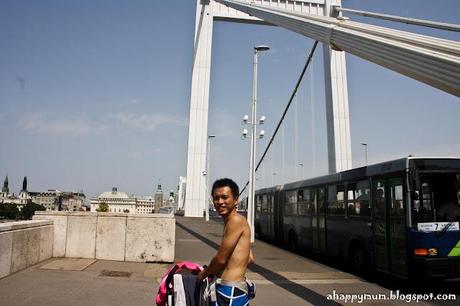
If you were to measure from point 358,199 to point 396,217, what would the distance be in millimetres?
1745

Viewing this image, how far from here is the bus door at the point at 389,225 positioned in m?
8.60

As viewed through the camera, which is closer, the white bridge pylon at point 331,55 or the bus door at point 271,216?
the white bridge pylon at point 331,55

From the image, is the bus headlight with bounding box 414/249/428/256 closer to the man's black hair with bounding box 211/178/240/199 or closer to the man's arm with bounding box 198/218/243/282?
the man's black hair with bounding box 211/178/240/199

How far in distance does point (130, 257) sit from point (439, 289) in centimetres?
649

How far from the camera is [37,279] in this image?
7605mm

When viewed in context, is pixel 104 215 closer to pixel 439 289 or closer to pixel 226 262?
pixel 439 289

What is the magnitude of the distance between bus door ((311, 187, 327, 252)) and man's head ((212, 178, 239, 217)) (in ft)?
30.7

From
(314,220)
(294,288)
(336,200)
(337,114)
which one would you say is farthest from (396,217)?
(337,114)

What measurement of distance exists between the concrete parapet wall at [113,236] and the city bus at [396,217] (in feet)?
13.8

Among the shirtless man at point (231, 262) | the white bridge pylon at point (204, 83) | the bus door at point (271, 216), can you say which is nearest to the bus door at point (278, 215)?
the bus door at point (271, 216)

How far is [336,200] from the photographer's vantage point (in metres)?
11.8

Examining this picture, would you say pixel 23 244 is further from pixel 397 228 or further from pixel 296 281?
pixel 397 228

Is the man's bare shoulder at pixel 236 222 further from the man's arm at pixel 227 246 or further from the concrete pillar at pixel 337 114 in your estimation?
the concrete pillar at pixel 337 114

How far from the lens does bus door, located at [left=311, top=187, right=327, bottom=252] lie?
41.0ft
